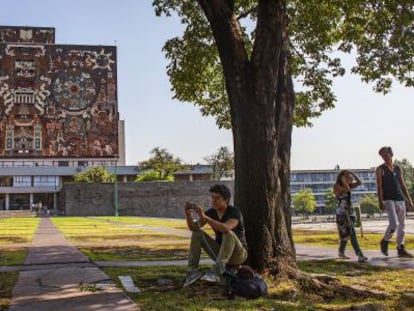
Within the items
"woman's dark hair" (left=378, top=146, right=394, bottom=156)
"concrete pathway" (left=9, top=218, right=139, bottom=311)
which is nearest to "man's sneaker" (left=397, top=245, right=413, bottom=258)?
Result: "woman's dark hair" (left=378, top=146, right=394, bottom=156)

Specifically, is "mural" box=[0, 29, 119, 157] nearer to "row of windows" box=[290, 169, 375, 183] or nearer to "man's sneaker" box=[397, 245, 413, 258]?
"row of windows" box=[290, 169, 375, 183]

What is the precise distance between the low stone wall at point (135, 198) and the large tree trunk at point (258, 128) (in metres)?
51.6

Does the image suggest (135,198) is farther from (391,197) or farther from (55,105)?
(391,197)

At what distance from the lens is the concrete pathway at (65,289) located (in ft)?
15.7

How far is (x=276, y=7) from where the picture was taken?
654cm

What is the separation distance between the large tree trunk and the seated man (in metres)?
0.68

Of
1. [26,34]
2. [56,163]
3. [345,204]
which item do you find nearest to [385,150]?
[345,204]

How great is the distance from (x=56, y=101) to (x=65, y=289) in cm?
9277

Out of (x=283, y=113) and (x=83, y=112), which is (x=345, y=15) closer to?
(x=283, y=113)

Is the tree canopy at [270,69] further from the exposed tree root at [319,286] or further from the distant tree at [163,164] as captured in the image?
the distant tree at [163,164]

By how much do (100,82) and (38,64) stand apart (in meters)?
11.7

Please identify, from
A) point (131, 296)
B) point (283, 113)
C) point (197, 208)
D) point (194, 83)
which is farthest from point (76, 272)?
point (194, 83)

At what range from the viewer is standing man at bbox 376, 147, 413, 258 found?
29.0 ft

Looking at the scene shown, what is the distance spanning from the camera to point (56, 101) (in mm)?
94000
